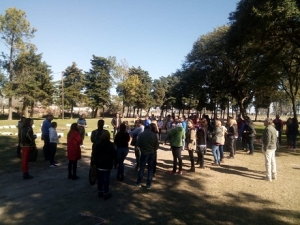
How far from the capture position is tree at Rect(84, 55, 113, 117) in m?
57.5

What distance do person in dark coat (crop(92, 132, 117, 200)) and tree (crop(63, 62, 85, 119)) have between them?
163ft

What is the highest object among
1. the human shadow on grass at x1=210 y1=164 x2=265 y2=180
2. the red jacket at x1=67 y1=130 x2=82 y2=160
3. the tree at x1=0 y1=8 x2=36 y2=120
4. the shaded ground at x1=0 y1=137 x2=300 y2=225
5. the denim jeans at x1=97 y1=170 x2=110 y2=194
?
the tree at x1=0 y1=8 x2=36 y2=120

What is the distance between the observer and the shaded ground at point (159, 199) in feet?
16.9

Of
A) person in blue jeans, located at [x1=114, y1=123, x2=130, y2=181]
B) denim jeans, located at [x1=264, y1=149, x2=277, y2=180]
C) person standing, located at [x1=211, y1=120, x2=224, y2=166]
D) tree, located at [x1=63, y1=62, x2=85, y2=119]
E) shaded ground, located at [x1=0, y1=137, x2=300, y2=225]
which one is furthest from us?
tree, located at [x1=63, y1=62, x2=85, y2=119]

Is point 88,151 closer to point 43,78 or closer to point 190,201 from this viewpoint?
point 190,201

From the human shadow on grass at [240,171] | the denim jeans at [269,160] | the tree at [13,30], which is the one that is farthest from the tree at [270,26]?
the tree at [13,30]

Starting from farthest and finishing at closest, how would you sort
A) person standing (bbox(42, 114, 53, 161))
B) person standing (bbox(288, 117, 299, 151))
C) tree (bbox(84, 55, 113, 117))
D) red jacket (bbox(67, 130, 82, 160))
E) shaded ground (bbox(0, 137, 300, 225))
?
tree (bbox(84, 55, 113, 117))
person standing (bbox(288, 117, 299, 151))
person standing (bbox(42, 114, 53, 161))
red jacket (bbox(67, 130, 82, 160))
shaded ground (bbox(0, 137, 300, 225))

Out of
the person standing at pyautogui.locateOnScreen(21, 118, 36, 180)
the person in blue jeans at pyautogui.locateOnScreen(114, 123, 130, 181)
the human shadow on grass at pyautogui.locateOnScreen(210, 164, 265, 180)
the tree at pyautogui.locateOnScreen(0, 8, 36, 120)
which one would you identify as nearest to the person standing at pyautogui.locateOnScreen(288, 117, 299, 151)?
the human shadow on grass at pyautogui.locateOnScreen(210, 164, 265, 180)

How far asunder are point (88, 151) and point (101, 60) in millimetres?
50502

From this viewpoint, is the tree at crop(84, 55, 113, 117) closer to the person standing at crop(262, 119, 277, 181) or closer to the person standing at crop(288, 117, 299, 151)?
the person standing at crop(288, 117, 299, 151)

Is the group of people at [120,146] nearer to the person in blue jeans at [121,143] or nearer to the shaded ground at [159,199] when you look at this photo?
the person in blue jeans at [121,143]

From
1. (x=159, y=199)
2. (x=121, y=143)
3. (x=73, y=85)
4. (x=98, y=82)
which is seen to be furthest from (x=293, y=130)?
(x=73, y=85)

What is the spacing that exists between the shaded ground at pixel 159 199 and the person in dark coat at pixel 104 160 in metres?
0.35

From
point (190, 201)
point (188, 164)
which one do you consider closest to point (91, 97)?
point (188, 164)
